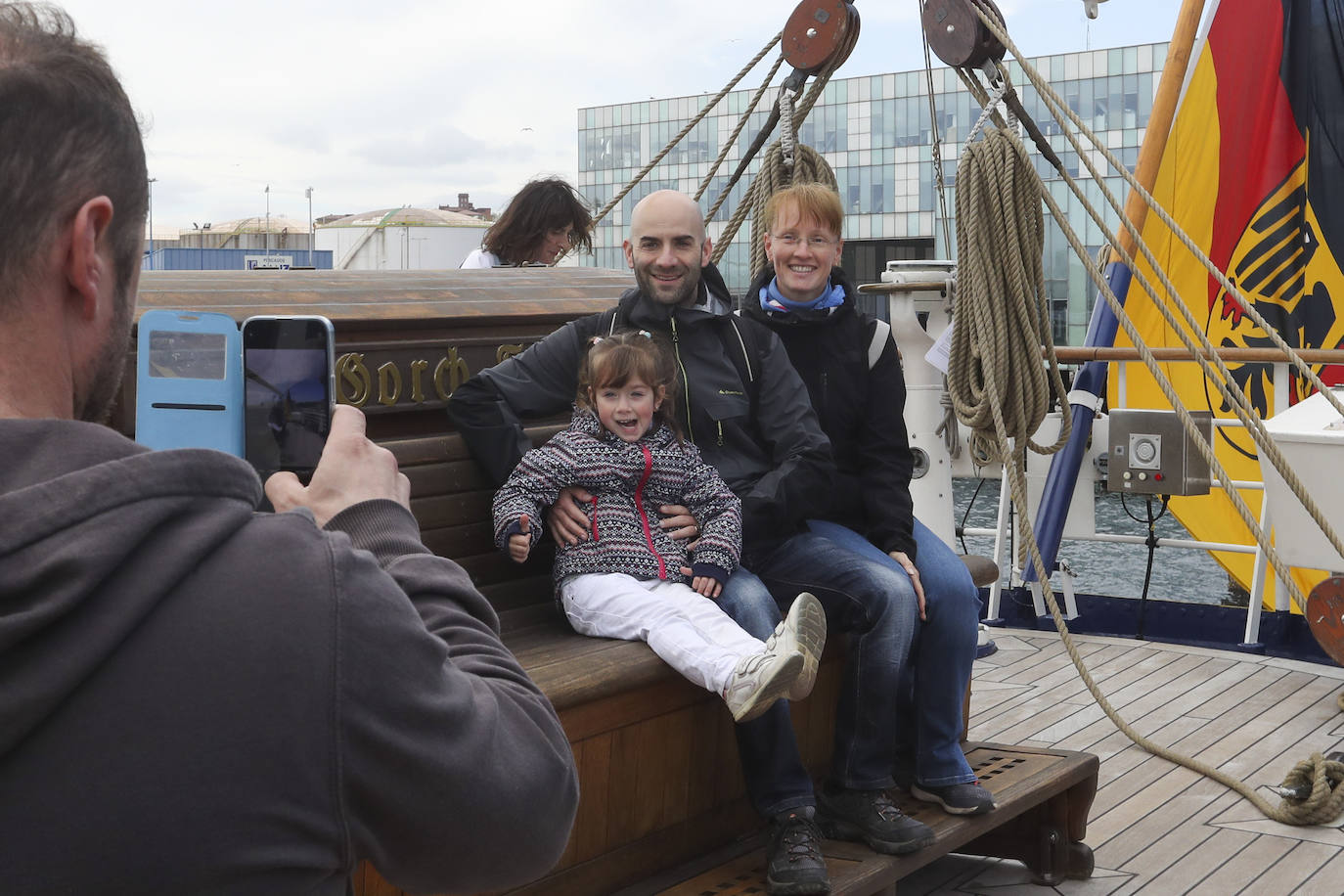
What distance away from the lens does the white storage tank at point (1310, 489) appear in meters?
3.78

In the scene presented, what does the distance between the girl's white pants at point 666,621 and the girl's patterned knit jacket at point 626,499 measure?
4 cm

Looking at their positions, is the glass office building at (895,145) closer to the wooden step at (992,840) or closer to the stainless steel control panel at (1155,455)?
the stainless steel control panel at (1155,455)

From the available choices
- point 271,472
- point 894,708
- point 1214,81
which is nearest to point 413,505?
point 894,708

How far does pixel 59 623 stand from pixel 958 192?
3526 millimetres

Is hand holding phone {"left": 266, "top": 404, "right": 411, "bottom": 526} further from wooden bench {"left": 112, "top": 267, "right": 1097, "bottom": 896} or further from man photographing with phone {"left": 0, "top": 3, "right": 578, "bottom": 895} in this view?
wooden bench {"left": 112, "top": 267, "right": 1097, "bottom": 896}

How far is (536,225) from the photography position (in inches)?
174

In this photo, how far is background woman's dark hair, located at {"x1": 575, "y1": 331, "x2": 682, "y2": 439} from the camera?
8.77 ft

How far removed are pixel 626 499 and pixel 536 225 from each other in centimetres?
194

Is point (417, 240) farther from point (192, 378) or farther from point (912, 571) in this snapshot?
point (192, 378)

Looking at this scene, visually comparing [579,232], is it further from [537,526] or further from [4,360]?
[4,360]

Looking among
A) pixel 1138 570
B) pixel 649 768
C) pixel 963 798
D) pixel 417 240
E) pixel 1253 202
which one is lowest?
pixel 1138 570

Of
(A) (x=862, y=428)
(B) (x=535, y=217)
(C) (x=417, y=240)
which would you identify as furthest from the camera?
(C) (x=417, y=240)

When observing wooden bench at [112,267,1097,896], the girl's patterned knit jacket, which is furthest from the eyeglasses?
the girl's patterned knit jacket

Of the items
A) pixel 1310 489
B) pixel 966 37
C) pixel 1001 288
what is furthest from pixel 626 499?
pixel 1310 489
